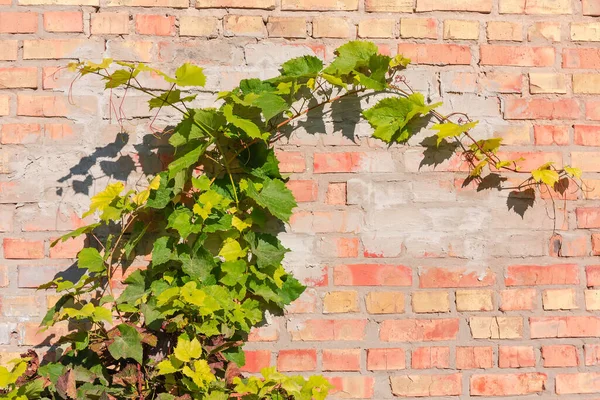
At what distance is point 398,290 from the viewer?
185 centimetres

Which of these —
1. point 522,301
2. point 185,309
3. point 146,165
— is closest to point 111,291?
point 185,309

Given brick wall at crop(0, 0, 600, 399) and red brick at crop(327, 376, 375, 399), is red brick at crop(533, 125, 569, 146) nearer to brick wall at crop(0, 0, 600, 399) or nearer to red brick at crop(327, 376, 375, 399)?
brick wall at crop(0, 0, 600, 399)

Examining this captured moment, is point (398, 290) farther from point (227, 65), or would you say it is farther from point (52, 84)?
point (52, 84)

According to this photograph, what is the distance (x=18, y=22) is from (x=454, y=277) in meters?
1.49

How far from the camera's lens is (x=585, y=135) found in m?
1.89

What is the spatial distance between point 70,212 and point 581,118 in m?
1.56

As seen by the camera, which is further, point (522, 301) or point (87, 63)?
point (522, 301)

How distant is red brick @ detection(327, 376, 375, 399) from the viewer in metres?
1.83

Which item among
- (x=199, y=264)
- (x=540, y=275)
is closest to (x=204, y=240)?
(x=199, y=264)

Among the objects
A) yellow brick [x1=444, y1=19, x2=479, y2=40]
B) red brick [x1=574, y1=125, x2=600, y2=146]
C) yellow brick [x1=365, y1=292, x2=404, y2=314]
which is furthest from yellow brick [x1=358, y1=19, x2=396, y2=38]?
yellow brick [x1=365, y1=292, x2=404, y2=314]

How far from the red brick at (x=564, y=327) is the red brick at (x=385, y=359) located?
1.34 ft

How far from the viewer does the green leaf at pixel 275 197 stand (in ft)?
5.70

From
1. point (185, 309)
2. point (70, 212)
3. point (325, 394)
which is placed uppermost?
point (70, 212)

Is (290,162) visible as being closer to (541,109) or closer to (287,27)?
(287,27)
